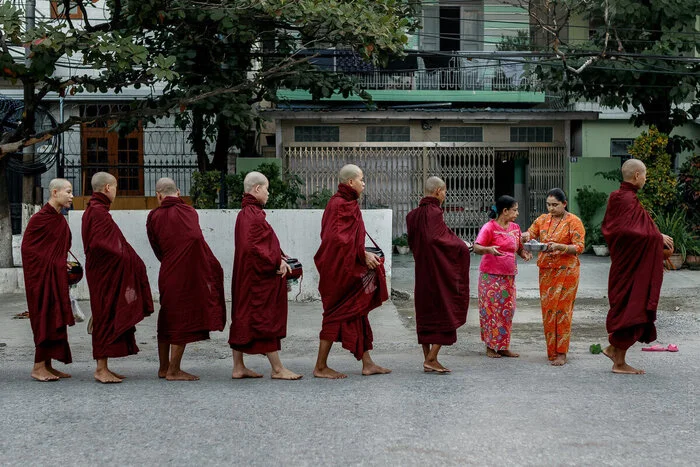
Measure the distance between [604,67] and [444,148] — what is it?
12.6 ft

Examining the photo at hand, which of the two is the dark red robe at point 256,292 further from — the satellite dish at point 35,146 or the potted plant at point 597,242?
the potted plant at point 597,242

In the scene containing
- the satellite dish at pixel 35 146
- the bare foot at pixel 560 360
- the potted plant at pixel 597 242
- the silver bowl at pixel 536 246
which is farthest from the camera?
the potted plant at pixel 597 242

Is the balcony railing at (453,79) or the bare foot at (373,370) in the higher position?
the balcony railing at (453,79)

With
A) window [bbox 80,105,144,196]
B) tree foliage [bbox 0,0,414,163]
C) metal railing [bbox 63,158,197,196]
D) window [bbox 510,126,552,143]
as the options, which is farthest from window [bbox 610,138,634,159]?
window [bbox 80,105,144,196]

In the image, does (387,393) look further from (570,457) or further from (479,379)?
(570,457)

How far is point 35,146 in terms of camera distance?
14.7m

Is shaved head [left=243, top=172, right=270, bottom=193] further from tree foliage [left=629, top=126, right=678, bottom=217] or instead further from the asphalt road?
tree foliage [left=629, top=126, right=678, bottom=217]

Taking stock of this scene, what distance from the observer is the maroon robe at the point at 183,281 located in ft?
25.4

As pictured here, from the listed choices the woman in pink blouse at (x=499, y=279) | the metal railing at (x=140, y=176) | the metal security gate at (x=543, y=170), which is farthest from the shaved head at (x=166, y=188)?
the metal security gate at (x=543, y=170)

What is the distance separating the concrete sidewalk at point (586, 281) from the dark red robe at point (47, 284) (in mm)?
6205

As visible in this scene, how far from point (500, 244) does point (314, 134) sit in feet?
35.9

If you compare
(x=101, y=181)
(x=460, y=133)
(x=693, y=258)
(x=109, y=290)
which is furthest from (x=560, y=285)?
(x=460, y=133)

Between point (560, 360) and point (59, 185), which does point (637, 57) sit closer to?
point (560, 360)

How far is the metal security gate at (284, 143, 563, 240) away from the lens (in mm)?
18125
